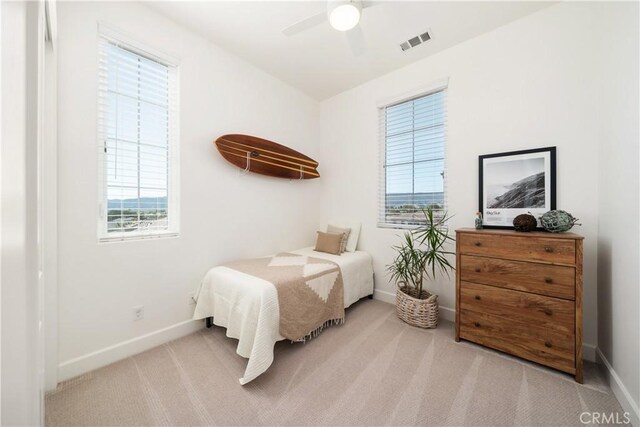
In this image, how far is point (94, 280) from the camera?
1783 mm

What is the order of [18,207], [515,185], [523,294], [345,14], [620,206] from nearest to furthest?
[18,207] → [620,206] → [345,14] → [523,294] → [515,185]

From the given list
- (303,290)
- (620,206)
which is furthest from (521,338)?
(303,290)

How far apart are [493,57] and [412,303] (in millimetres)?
2602

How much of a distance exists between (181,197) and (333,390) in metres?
2.07

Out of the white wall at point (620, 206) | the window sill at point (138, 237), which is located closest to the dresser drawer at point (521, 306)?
the white wall at point (620, 206)

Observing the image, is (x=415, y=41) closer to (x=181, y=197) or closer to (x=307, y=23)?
(x=307, y=23)

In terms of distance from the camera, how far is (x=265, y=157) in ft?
9.56

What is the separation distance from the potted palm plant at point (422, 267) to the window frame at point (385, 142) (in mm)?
238

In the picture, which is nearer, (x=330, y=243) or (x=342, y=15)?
(x=342, y=15)

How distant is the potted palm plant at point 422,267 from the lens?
7.77ft

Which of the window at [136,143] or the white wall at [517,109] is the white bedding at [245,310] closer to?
the window at [136,143]

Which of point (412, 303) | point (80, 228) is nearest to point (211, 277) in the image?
point (80, 228)

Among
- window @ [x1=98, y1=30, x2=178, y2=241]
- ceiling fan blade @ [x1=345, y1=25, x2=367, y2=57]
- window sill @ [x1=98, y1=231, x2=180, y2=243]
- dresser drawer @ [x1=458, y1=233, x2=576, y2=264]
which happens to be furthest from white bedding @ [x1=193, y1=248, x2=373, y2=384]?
ceiling fan blade @ [x1=345, y1=25, x2=367, y2=57]

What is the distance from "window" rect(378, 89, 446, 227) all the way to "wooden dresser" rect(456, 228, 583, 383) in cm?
88
